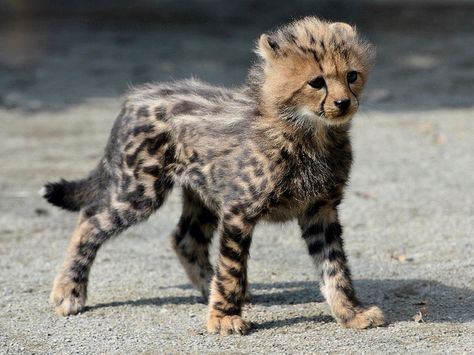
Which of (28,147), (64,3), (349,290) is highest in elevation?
(349,290)

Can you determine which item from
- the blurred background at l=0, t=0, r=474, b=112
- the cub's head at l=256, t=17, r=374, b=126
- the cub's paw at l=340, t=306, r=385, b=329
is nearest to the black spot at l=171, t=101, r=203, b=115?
the cub's head at l=256, t=17, r=374, b=126

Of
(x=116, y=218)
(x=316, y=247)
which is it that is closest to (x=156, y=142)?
(x=116, y=218)

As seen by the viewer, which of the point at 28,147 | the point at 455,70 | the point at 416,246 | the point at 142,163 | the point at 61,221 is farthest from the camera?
the point at 455,70

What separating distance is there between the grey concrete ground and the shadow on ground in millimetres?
14

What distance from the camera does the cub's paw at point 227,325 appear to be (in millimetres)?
6164

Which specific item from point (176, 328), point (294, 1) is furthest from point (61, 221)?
point (294, 1)

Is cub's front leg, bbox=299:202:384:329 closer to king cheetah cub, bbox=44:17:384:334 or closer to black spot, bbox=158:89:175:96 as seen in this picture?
king cheetah cub, bbox=44:17:384:334

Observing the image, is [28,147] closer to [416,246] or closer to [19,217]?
[19,217]

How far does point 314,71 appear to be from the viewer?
6.00 metres

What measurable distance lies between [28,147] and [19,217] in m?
2.85

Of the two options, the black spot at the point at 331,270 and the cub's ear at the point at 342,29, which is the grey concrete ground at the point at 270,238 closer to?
the black spot at the point at 331,270

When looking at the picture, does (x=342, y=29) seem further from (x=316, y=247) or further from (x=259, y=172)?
(x=316, y=247)

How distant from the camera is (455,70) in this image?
16141 mm

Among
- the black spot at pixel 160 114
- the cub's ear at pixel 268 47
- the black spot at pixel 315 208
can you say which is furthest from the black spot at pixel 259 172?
the black spot at pixel 160 114
